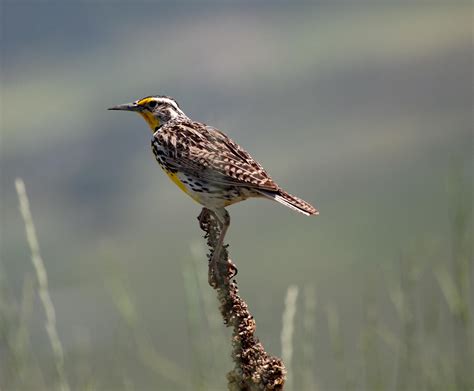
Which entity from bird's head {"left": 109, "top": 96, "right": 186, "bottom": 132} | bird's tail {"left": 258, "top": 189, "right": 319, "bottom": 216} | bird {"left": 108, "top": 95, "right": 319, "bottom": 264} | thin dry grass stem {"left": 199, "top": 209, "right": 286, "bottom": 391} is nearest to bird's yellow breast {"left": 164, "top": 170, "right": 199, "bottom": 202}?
bird {"left": 108, "top": 95, "right": 319, "bottom": 264}

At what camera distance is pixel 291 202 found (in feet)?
9.37

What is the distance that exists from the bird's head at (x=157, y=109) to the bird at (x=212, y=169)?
94 mm

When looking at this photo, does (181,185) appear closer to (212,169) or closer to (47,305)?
(212,169)

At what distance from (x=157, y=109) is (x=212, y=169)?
74cm

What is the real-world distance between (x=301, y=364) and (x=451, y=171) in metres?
0.70

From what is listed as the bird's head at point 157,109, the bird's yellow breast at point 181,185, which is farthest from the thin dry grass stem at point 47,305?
the bird's head at point 157,109

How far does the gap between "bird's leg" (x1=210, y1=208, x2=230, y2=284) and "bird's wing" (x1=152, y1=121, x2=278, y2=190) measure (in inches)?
3.8

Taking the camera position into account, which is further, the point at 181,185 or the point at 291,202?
the point at 181,185

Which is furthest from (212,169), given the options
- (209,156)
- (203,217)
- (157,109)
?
(157,109)

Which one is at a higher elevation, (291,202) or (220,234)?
(291,202)

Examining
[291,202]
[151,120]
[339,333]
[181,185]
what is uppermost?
[151,120]

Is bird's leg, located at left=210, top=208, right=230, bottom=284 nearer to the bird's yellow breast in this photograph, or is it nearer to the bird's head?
the bird's yellow breast

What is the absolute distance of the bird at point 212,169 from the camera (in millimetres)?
2875

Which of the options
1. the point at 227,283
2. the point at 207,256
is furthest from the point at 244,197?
the point at 227,283
